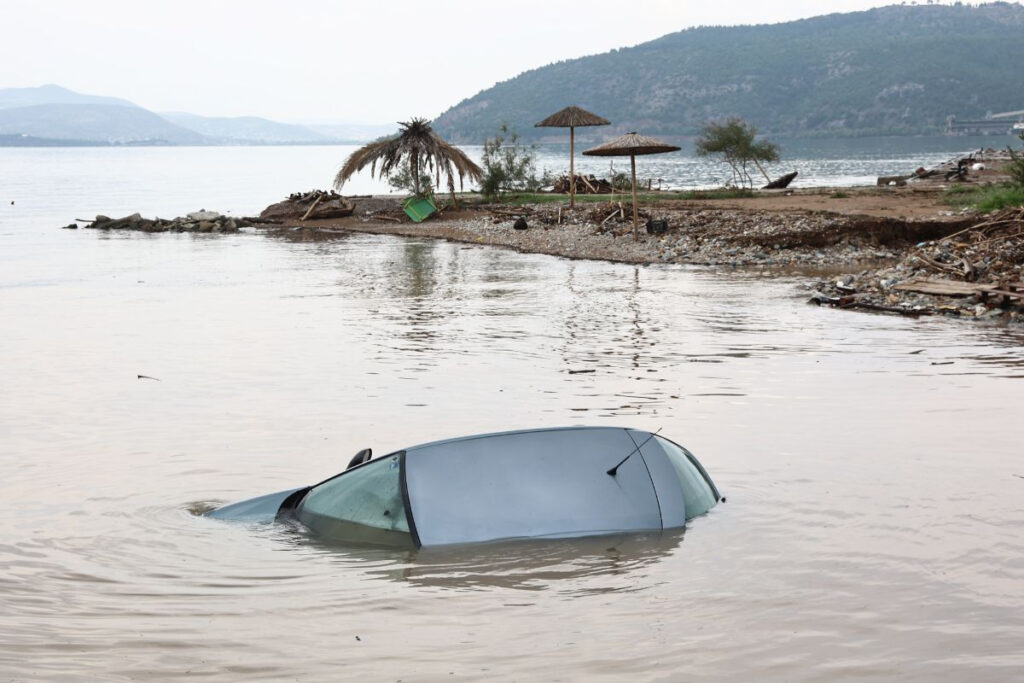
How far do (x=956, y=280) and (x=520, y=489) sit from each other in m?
14.5

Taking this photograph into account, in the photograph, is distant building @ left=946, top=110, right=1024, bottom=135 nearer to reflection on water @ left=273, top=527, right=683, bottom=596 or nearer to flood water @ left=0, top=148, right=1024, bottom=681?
flood water @ left=0, top=148, right=1024, bottom=681

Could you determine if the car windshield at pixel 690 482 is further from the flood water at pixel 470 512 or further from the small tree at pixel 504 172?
the small tree at pixel 504 172

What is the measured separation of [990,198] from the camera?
25.2 meters

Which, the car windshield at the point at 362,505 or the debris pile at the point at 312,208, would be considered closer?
the car windshield at the point at 362,505

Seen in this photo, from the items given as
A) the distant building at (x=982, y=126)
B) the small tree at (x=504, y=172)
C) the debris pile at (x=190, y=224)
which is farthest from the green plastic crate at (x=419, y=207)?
the distant building at (x=982, y=126)

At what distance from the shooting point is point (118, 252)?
31281 mm

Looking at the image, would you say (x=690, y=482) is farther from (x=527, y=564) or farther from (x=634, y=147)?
(x=634, y=147)

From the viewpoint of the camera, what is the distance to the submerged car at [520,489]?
5.78 m

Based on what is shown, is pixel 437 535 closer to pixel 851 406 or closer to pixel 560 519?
pixel 560 519

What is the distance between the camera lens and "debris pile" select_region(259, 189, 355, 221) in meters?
37.8

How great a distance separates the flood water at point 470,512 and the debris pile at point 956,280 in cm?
90

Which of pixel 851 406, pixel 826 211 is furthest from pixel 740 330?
pixel 826 211

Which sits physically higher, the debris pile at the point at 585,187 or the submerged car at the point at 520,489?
the debris pile at the point at 585,187

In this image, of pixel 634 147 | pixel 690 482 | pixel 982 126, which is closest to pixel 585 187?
pixel 634 147
